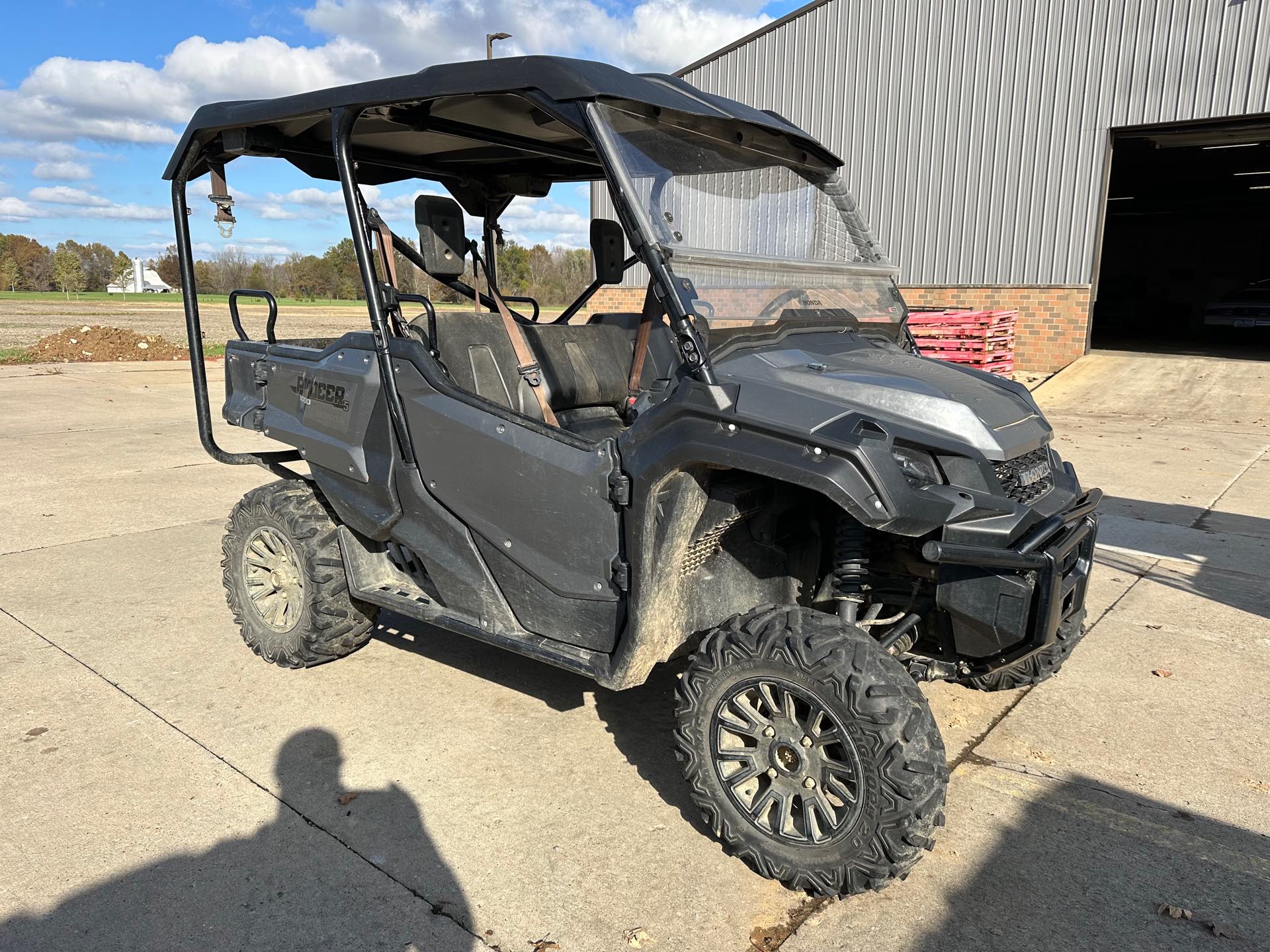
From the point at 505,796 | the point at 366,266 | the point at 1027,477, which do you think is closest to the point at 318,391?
the point at 366,266

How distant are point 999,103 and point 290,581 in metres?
15.0

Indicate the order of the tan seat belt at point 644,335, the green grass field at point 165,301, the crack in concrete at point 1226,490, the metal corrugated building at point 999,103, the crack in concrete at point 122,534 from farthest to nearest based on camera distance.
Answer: the green grass field at point 165,301 < the metal corrugated building at point 999,103 < the crack in concrete at point 1226,490 < the crack in concrete at point 122,534 < the tan seat belt at point 644,335

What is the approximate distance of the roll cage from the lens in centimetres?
290

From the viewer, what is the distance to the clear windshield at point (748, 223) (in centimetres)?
295

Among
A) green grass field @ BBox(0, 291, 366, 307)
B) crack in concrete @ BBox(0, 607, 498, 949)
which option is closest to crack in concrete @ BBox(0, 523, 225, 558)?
crack in concrete @ BBox(0, 607, 498, 949)

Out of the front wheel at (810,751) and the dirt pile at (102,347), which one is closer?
the front wheel at (810,751)

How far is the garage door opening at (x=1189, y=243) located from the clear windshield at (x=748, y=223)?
13410 mm

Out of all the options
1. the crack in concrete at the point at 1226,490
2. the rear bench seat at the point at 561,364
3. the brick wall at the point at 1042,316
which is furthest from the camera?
the brick wall at the point at 1042,316

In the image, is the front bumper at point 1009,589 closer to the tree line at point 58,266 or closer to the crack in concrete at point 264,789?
the crack in concrete at point 264,789

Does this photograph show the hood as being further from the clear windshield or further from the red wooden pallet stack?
the red wooden pallet stack

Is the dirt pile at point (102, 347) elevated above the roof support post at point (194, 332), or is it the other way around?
the roof support post at point (194, 332)

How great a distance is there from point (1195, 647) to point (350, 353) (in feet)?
13.1

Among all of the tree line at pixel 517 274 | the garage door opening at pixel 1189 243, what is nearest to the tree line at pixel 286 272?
the tree line at pixel 517 274

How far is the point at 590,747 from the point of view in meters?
3.50
